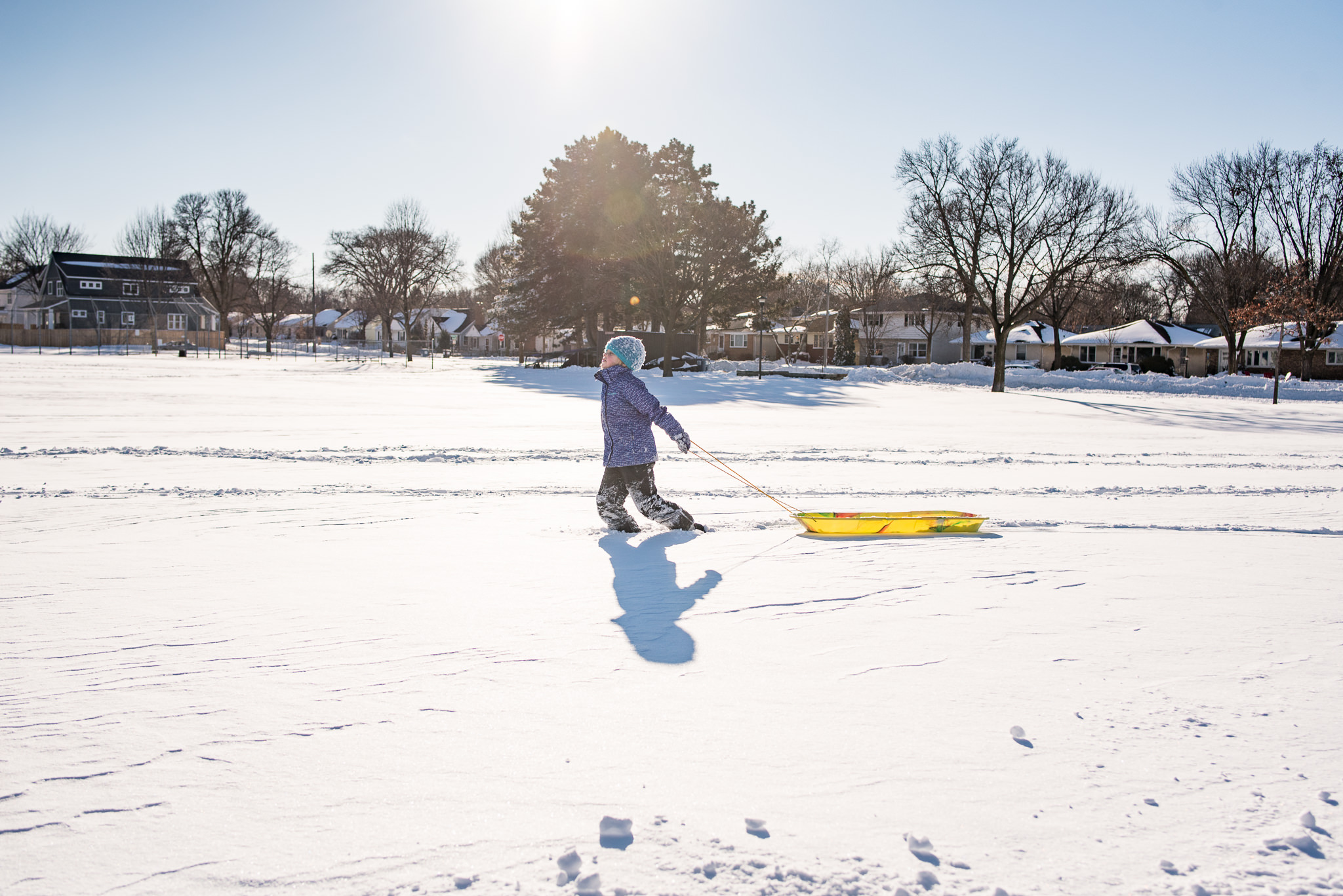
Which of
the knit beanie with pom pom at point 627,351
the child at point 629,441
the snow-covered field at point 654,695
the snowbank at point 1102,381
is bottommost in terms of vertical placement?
the snow-covered field at point 654,695

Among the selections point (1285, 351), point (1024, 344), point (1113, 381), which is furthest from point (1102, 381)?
point (1024, 344)

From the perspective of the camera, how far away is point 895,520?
22.8 feet

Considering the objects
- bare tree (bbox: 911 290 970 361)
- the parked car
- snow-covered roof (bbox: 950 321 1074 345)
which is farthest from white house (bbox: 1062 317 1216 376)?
the parked car

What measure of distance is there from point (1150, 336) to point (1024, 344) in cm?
1743

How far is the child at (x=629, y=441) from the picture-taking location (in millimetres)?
6750

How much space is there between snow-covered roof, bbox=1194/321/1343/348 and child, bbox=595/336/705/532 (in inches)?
1993

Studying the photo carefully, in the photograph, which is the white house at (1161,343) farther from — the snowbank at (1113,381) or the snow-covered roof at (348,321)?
the snow-covered roof at (348,321)

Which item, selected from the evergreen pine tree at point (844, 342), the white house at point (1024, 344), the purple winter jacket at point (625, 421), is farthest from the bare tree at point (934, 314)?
the purple winter jacket at point (625, 421)

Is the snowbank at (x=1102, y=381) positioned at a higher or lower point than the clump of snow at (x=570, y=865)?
higher

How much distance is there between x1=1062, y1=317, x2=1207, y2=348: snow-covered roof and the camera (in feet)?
183

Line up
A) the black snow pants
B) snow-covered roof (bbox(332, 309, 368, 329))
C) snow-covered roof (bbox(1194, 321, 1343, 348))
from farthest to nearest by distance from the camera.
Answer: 1. snow-covered roof (bbox(332, 309, 368, 329))
2. snow-covered roof (bbox(1194, 321, 1343, 348))
3. the black snow pants

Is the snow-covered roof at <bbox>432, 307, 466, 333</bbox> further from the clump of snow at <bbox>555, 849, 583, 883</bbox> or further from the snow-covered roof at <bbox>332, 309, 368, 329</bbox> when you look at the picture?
the clump of snow at <bbox>555, 849, 583, 883</bbox>

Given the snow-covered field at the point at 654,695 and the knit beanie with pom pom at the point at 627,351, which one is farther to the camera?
the knit beanie with pom pom at the point at 627,351

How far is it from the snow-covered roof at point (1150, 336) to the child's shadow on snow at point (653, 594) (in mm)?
59379
